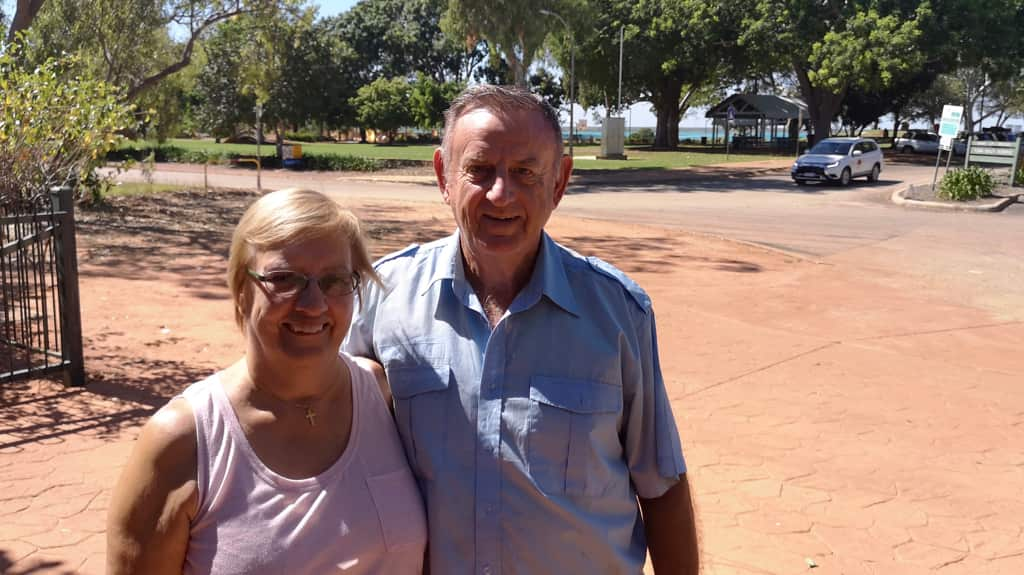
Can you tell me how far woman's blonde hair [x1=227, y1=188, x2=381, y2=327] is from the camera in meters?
1.71

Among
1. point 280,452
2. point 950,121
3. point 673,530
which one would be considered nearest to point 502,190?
point 280,452

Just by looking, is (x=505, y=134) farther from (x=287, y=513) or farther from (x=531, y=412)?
(x=287, y=513)

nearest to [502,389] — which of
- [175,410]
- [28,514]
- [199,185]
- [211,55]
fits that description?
[175,410]

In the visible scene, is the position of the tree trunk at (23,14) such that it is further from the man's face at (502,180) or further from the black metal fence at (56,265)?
the man's face at (502,180)

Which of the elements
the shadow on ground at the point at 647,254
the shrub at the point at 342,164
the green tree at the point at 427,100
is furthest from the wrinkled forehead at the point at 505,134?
the green tree at the point at 427,100

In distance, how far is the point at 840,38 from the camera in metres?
38.3

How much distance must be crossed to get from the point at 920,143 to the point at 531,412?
5489 cm

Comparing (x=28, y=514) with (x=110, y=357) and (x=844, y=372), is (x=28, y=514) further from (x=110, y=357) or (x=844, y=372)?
(x=844, y=372)

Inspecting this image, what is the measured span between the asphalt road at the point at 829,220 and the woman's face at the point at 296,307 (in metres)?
10.1

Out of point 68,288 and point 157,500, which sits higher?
point 157,500

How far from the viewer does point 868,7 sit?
39.5 meters

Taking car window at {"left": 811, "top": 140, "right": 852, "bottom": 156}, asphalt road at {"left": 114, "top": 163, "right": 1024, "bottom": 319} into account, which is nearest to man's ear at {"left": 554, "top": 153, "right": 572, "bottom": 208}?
asphalt road at {"left": 114, "top": 163, "right": 1024, "bottom": 319}

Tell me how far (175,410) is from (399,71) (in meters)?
77.7

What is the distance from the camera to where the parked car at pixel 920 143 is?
50062 mm
